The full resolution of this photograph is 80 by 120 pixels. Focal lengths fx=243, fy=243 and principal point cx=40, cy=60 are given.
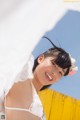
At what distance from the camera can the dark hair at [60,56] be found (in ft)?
1.71

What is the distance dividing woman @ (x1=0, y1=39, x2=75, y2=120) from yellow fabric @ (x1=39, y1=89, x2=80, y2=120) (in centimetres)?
1

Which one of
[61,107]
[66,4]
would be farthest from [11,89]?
[66,4]

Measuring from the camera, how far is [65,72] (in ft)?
1.73

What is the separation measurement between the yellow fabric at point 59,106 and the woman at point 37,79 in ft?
0.04

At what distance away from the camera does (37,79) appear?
531mm

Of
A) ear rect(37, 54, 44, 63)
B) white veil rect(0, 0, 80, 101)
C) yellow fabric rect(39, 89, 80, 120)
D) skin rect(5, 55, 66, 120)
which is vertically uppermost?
white veil rect(0, 0, 80, 101)

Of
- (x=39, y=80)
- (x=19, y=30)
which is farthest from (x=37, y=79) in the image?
(x=19, y=30)

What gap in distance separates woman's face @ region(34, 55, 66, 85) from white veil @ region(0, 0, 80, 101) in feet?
0.08

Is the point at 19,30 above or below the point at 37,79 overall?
above

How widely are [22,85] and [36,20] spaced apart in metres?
0.15

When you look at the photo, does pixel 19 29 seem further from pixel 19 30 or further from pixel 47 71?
pixel 47 71

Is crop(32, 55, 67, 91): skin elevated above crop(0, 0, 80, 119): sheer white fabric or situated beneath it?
situated beneath

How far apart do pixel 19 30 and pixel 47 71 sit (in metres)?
0.12

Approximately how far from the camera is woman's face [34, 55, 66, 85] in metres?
0.53
